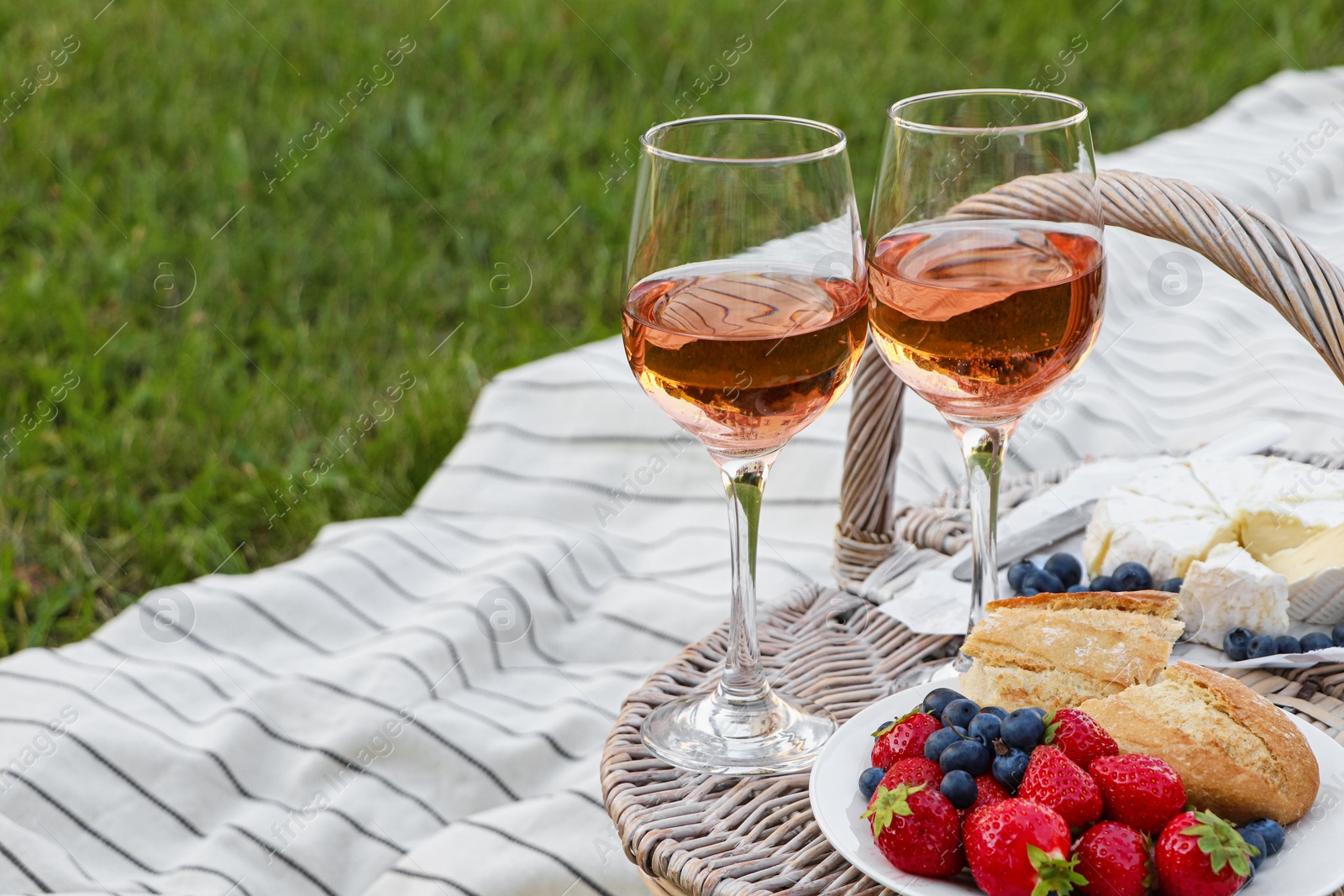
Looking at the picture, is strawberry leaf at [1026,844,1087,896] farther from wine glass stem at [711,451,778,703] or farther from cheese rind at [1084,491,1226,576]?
cheese rind at [1084,491,1226,576]


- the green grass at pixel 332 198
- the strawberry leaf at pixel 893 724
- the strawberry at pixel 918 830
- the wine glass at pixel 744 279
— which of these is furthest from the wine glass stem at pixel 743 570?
the green grass at pixel 332 198

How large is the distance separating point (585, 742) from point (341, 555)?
57cm

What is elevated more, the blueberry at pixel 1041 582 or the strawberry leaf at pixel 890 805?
the strawberry leaf at pixel 890 805

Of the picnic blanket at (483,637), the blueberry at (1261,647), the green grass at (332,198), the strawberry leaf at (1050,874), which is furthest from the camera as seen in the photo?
the green grass at (332,198)

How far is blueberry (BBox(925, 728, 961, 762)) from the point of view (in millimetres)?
992

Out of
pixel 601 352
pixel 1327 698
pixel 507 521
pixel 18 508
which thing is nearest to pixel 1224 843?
pixel 1327 698

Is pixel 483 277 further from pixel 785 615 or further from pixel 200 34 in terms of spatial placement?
pixel 785 615

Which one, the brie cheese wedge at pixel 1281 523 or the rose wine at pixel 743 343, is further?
the brie cheese wedge at pixel 1281 523

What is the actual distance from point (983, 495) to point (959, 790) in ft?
Answer: 0.99

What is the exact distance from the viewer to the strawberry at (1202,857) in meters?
0.88

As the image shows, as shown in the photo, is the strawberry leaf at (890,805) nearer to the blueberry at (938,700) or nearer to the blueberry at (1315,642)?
the blueberry at (938,700)

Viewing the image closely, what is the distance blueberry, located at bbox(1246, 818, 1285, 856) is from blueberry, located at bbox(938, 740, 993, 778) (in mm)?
183

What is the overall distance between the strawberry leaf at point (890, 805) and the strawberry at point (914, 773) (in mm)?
15

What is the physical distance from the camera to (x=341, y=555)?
219cm
